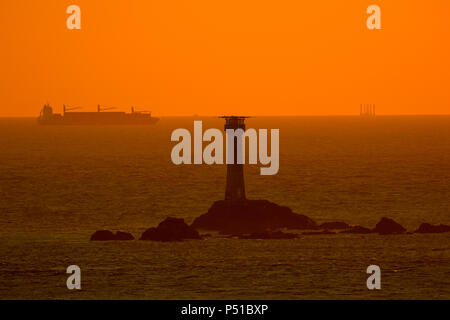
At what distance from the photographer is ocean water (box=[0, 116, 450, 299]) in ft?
136

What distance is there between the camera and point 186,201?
260ft

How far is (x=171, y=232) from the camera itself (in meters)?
52.1

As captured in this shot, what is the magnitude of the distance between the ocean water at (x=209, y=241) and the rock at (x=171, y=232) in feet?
3.20

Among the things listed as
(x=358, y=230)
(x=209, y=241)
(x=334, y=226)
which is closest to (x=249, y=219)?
(x=209, y=241)

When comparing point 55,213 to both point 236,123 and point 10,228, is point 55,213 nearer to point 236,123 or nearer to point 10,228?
point 10,228

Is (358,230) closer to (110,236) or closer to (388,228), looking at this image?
(388,228)

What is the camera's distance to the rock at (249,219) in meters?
54.9

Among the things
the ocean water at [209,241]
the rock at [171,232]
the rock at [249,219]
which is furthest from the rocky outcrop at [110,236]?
the rock at [249,219]

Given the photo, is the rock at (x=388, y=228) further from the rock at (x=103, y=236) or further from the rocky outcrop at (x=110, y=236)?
the rock at (x=103, y=236)

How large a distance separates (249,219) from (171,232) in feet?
18.2

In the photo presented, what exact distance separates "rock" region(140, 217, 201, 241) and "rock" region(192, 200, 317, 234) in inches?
113

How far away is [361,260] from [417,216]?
2083cm
